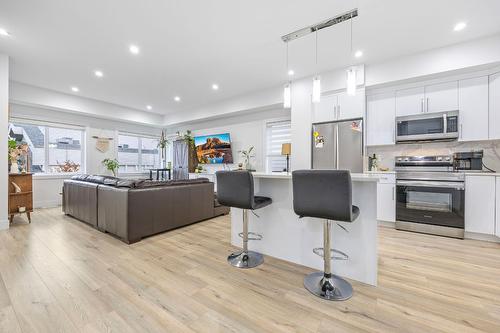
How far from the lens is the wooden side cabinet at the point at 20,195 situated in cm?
369

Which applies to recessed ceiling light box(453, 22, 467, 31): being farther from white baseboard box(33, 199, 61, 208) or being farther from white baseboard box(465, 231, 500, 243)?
white baseboard box(33, 199, 61, 208)

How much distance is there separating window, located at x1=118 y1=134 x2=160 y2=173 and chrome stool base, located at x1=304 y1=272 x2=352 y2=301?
717 centimetres

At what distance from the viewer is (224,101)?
590 centimetres

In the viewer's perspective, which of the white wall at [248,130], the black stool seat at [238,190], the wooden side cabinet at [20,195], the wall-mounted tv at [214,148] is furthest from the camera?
the wall-mounted tv at [214,148]

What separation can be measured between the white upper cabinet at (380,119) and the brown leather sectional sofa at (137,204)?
10.6 ft

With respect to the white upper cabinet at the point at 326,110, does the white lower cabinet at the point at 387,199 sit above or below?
below

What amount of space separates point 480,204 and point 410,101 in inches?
72.9

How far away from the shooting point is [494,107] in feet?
9.98

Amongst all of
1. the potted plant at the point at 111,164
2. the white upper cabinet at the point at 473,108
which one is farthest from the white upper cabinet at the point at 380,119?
the potted plant at the point at 111,164

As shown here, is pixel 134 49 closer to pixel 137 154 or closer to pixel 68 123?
pixel 68 123

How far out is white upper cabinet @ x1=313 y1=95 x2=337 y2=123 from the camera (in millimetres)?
4078

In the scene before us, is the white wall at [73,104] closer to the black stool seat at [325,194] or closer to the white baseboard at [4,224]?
the white baseboard at [4,224]

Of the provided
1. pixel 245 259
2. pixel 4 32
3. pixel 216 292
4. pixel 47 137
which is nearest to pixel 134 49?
pixel 4 32

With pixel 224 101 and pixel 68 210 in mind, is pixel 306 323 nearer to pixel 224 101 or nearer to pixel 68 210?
pixel 68 210
